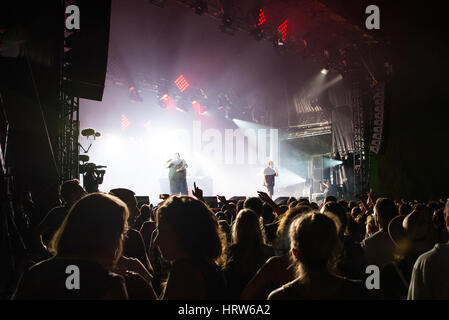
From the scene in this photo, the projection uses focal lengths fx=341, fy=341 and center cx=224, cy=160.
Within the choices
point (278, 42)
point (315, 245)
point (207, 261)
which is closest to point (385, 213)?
point (315, 245)

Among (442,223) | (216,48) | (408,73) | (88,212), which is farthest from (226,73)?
(88,212)

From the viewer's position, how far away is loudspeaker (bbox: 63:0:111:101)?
652 centimetres

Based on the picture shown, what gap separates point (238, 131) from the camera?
2086 cm

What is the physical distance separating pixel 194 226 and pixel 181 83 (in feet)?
52.3

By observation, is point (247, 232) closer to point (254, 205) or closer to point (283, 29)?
point (254, 205)

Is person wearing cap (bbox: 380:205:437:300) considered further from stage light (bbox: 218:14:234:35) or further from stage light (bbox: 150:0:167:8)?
stage light (bbox: 218:14:234:35)

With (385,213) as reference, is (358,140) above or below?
above

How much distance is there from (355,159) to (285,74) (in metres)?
6.73

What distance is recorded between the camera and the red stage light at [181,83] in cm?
1692

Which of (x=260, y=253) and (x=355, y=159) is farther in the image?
(x=355, y=159)

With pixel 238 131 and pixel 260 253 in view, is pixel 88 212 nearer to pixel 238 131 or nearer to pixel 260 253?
pixel 260 253

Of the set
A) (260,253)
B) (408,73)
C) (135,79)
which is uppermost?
(135,79)

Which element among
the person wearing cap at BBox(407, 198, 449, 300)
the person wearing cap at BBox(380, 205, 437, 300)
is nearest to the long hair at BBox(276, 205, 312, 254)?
the person wearing cap at BBox(380, 205, 437, 300)

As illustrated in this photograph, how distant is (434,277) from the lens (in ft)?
5.99
